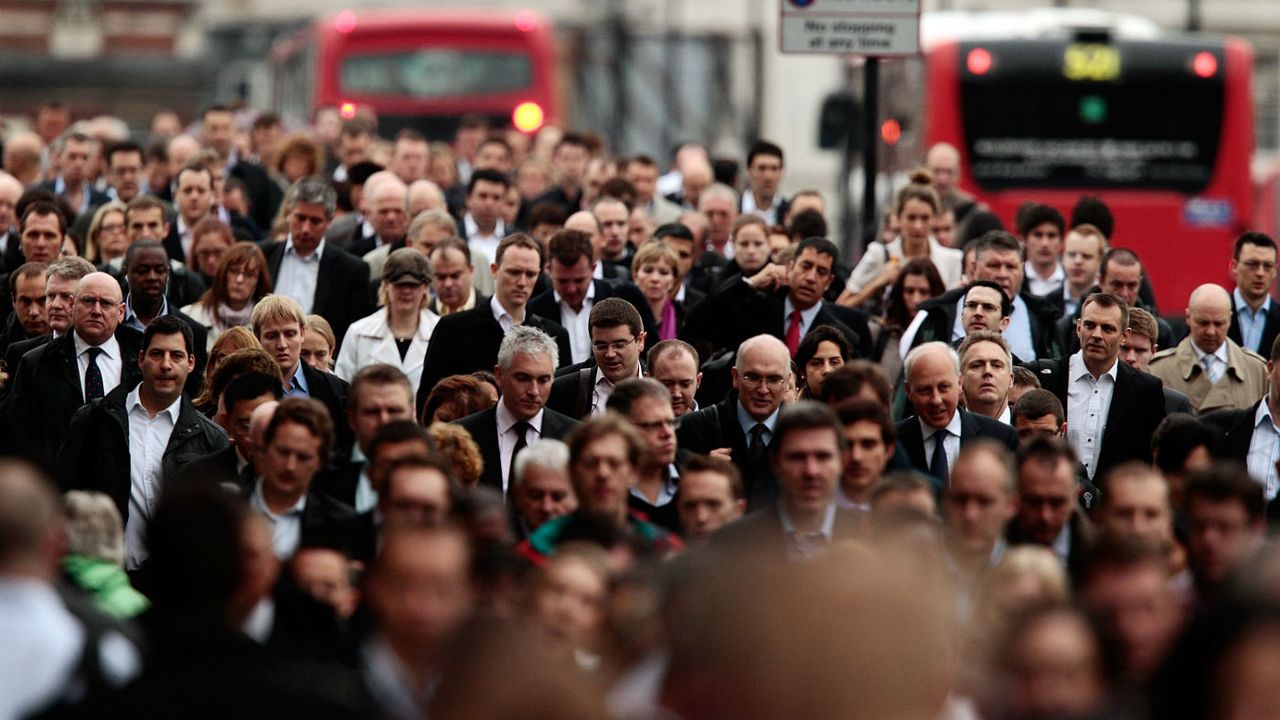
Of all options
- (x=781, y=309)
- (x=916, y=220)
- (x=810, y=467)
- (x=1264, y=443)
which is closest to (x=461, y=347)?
(x=781, y=309)

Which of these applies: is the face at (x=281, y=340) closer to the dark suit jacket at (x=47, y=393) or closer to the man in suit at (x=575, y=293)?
the dark suit jacket at (x=47, y=393)

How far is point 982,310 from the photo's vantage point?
41.3 feet

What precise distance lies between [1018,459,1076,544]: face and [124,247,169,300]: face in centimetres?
548

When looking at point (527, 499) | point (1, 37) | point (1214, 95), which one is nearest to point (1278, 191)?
point (1214, 95)

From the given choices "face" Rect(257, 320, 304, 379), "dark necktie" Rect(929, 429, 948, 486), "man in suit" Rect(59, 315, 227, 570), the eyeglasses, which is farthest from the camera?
the eyeglasses

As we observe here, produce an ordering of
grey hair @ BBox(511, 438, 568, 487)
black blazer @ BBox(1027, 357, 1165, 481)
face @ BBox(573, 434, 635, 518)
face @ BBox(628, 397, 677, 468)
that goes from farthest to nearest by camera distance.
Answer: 1. black blazer @ BBox(1027, 357, 1165, 481)
2. face @ BBox(628, 397, 677, 468)
3. grey hair @ BBox(511, 438, 568, 487)
4. face @ BBox(573, 434, 635, 518)

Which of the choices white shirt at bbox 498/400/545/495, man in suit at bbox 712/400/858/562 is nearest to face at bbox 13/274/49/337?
white shirt at bbox 498/400/545/495

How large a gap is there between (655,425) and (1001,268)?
13.7 feet

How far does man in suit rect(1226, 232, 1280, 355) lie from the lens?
14.1 metres

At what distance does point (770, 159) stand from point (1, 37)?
3810 centimetres

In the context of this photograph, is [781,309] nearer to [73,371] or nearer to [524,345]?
[524,345]

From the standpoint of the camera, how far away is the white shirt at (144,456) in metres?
10.8

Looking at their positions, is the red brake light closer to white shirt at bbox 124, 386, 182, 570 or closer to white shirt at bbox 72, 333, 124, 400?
white shirt at bbox 72, 333, 124, 400

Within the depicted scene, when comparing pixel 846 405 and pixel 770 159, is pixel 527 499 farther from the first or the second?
pixel 770 159
